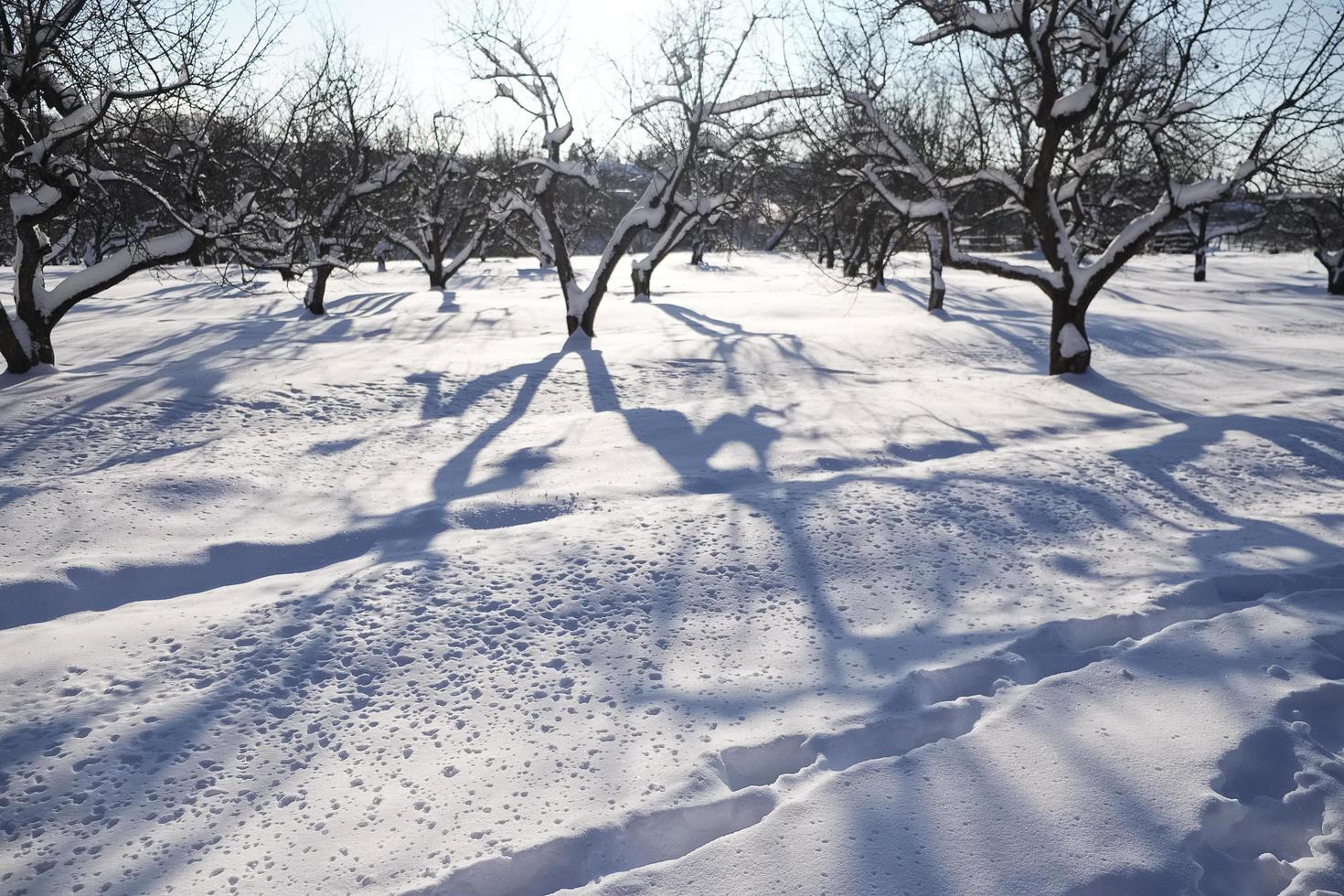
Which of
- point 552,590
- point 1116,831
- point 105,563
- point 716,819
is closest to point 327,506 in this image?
point 105,563

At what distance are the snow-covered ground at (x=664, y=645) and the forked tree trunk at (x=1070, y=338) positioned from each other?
4.71ft

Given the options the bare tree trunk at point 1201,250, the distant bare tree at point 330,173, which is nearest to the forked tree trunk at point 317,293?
the distant bare tree at point 330,173

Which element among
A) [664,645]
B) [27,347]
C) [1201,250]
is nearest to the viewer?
[664,645]

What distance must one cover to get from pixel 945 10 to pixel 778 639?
7.09m

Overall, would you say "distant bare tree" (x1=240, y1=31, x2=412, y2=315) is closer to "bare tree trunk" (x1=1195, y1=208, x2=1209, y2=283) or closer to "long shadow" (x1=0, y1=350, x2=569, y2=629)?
"long shadow" (x1=0, y1=350, x2=569, y2=629)

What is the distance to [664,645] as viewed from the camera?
126 inches

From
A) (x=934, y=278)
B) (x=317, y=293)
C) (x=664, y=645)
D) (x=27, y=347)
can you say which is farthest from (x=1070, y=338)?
(x=317, y=293)

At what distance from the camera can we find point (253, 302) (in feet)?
59.3

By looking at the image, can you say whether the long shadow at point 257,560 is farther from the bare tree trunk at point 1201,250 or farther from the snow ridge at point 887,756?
the bare tree trunk at point 1201,250

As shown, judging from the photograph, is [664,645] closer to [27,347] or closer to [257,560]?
[257,560]

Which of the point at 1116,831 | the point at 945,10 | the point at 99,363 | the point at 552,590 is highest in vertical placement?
the point at 945,10

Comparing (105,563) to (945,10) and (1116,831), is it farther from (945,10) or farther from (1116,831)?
(945,10)

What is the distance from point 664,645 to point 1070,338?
7.15 metres

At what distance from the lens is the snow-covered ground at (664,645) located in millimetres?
2178
